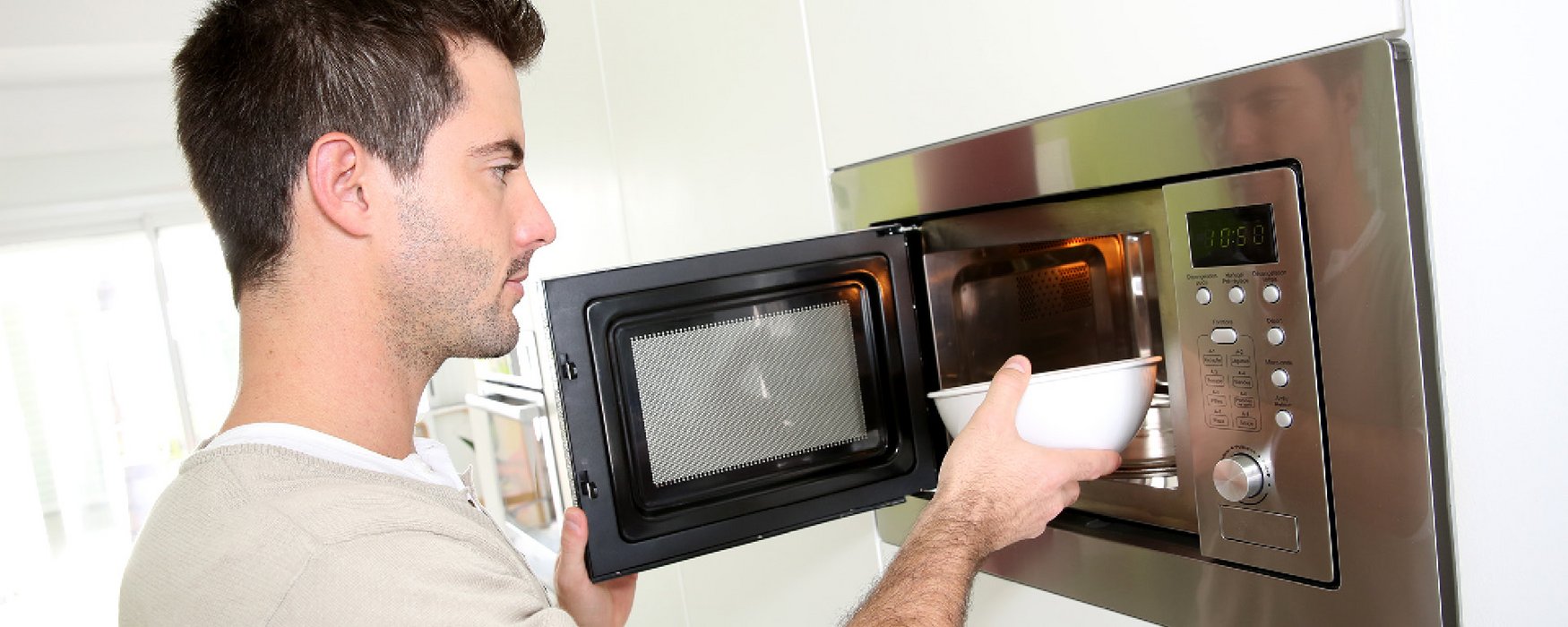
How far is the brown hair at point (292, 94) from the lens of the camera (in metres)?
0.83

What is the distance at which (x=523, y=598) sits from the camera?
71 cm

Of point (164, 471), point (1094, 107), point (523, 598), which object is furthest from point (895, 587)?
point (164, 471)

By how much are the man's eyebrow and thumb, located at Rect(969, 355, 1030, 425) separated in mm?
414

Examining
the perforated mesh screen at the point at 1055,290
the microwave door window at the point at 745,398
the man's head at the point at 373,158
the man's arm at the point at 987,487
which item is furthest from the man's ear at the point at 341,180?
the perforated mesh screen at the point at 1055,290

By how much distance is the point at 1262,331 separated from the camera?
0.76 metres

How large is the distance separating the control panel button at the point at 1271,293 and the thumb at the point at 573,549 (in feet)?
1.79

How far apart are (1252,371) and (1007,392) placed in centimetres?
17

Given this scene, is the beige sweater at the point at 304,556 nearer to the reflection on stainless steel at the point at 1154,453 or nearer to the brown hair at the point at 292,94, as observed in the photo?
the brown hair at the point at 292,94

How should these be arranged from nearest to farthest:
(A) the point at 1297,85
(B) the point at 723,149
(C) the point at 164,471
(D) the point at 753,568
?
(A) the point at 1297,85
(B) the point at 723,149
(D) the point at 753,568
(C) the point at 164,471

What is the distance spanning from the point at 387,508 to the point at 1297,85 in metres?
0.64

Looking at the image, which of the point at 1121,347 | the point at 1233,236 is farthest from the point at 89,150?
the point at 1233,236

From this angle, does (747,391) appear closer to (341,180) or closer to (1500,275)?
(341,180)

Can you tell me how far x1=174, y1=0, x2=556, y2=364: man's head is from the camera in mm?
824

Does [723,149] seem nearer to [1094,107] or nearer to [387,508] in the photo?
[1094,107]
